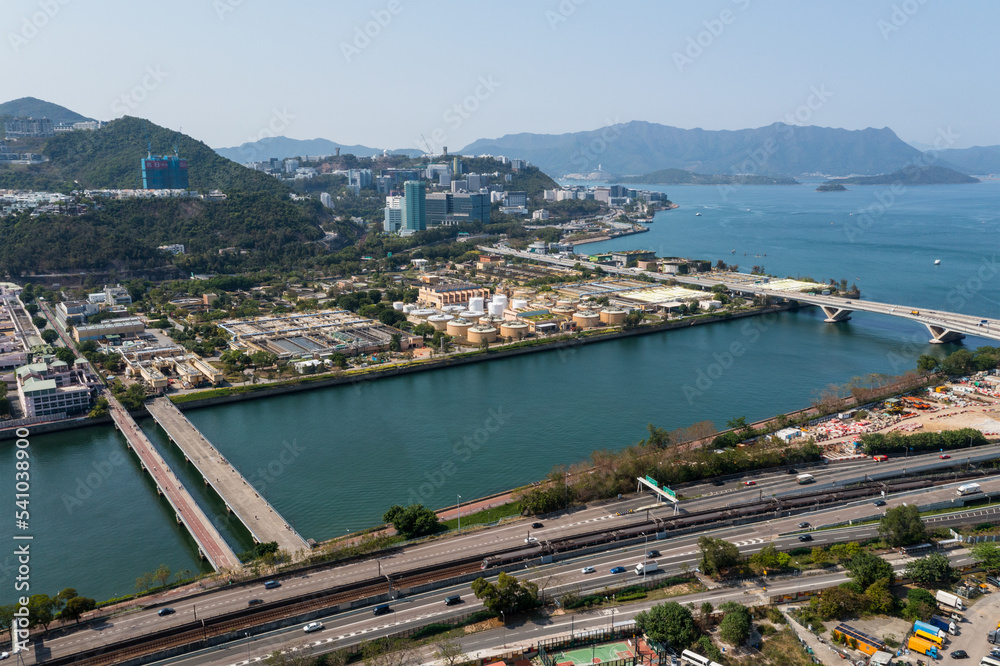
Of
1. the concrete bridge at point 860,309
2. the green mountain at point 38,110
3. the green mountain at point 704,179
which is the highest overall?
the green mountain at point 38,110

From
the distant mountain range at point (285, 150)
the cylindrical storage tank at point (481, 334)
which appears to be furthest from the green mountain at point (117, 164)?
the distant mountain range at point (285, 150)

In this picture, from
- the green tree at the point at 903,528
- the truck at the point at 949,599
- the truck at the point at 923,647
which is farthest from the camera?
the green tree at the point at 903,528

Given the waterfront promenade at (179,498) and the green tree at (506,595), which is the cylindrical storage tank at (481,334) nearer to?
the waterfront promenade at (179,498)

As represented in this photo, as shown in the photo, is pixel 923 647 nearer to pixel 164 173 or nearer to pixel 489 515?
pixel 489 515

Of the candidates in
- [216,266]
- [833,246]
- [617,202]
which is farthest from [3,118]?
[833,246]

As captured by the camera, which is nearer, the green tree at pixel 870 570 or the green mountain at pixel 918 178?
the green tree at pixel 870 570

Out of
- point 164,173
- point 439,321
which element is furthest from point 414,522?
point 164,173

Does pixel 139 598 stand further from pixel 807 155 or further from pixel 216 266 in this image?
pixel 807 155

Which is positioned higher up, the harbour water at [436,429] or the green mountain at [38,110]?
the green mountain at [38,110]
